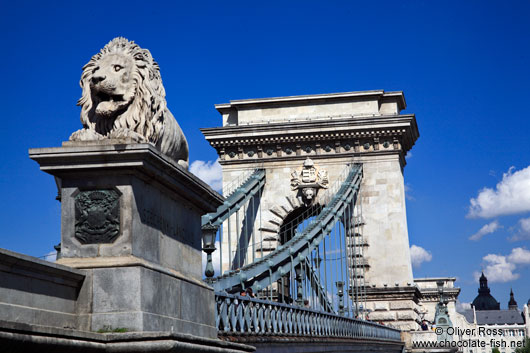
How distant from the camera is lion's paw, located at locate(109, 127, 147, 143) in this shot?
816cm

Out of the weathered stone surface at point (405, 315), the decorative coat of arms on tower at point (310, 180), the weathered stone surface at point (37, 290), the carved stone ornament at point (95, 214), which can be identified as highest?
the decorative coat of arms on tower at point (310, 180)

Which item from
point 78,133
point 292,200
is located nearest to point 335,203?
point 292,200

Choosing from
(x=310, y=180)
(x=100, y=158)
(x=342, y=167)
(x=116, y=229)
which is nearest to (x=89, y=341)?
(x=116, y=229)

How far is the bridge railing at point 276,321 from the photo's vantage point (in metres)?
13.6

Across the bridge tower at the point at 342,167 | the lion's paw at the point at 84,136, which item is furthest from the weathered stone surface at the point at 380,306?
the lion's paw at the point at 84,136

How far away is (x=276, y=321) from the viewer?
18062 millimetres

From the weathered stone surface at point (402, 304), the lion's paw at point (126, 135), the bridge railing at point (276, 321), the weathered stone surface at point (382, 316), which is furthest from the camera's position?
the weathered stone surface at point (382, 316)

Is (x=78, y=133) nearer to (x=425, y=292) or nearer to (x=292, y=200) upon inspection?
(x=292, y=200)

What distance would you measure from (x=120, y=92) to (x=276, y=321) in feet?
34.1

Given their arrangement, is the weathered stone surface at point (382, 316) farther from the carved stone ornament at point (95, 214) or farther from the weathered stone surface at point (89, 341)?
the carved stone ornament at point (95, 214)

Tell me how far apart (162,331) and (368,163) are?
30.4 metres

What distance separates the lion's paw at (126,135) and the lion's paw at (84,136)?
123mm

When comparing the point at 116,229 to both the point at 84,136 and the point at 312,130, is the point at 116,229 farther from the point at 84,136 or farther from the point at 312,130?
the point at 312,130

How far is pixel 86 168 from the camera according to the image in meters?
8.03
